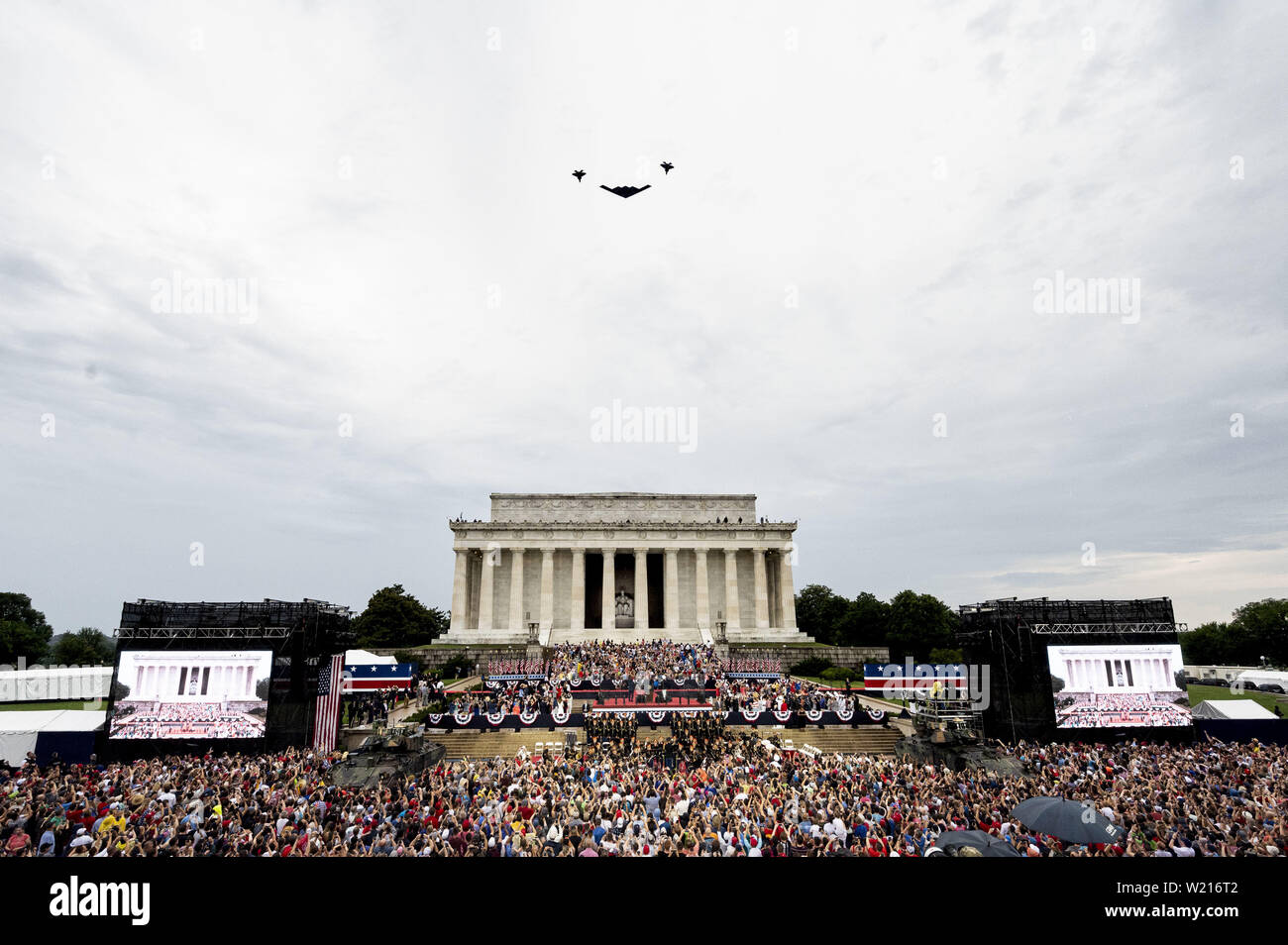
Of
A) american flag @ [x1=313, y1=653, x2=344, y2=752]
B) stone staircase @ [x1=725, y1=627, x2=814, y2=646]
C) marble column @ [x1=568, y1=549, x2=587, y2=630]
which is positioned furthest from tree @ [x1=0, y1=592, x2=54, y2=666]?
stone staircase @ [x1=725, y1=627, x2=814, y2=646]

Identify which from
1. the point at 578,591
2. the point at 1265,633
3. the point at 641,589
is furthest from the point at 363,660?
the point at 1265,633

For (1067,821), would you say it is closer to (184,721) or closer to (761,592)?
(184,721)

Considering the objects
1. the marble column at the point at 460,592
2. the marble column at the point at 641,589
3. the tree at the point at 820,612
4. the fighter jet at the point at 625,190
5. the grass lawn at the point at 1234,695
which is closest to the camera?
the fighter jet at the point at 625,190

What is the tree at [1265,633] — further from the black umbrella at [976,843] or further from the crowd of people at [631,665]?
the black umbrella at [976,843]

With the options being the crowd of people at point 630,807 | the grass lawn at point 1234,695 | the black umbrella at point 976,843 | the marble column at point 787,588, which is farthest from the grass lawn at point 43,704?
the grass lawn at point 1234,695
